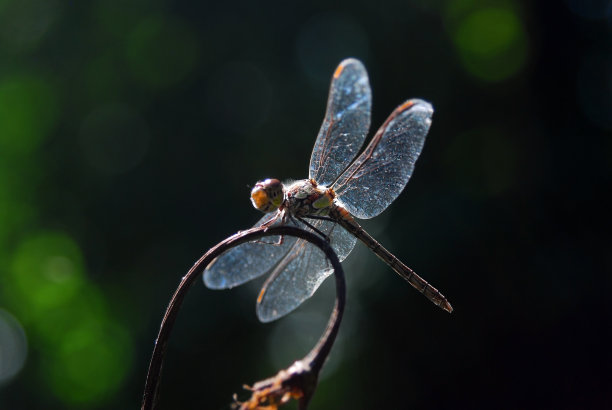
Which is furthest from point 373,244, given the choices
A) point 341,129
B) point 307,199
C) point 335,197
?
point 341,129

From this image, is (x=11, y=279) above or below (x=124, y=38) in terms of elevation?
below

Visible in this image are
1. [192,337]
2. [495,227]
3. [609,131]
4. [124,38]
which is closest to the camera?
[192,337]

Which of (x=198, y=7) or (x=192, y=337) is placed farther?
(x=198, y=7)

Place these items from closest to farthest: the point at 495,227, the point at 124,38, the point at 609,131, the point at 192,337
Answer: the point at 192,337 → the point at 495,227 → the point at 609,131 → the point at 124,38

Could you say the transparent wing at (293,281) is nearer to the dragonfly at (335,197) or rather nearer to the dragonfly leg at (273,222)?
the dragonfly at (335,197)

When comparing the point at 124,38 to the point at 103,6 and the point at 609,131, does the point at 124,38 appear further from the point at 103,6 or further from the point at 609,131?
the point at 609,131

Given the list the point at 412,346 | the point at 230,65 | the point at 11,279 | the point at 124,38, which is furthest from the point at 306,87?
the point at 11,279

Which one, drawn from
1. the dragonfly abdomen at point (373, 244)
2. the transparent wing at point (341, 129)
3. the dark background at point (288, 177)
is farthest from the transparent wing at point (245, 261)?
the dark background at point (288, 177)
